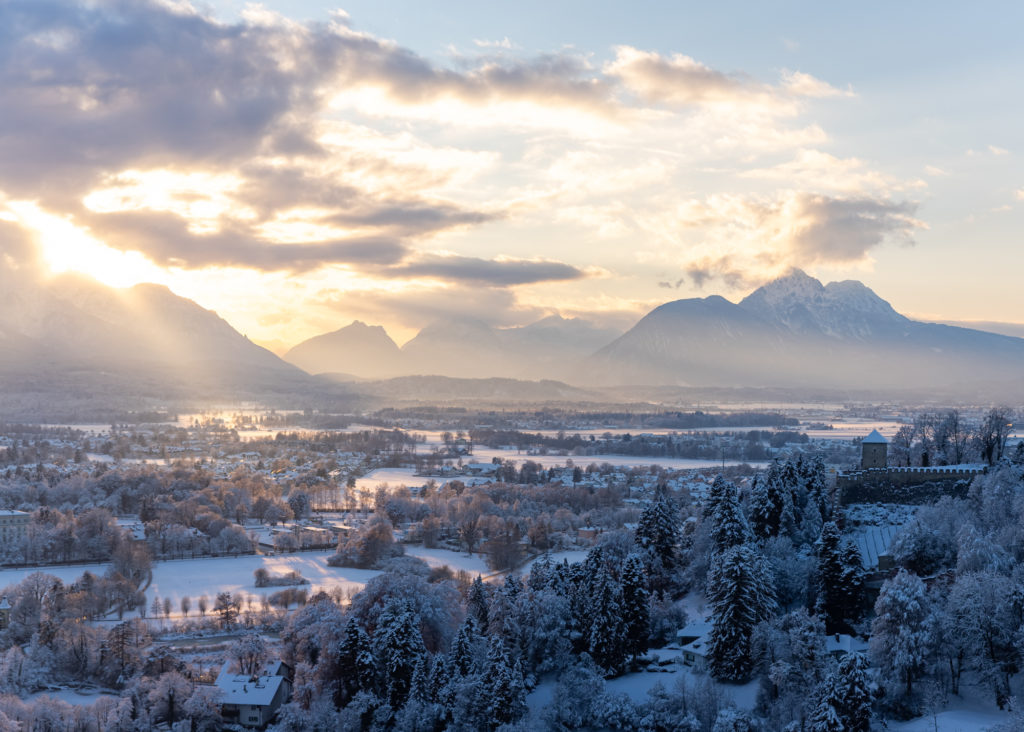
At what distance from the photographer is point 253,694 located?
108ft

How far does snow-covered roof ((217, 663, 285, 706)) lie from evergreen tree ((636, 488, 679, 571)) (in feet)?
53.2

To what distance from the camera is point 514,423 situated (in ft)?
571

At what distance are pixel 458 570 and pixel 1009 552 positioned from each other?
2893 cm

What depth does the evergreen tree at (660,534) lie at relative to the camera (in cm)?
4100

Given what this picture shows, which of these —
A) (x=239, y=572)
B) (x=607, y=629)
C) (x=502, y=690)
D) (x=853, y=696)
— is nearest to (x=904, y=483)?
(x=607, y=629)

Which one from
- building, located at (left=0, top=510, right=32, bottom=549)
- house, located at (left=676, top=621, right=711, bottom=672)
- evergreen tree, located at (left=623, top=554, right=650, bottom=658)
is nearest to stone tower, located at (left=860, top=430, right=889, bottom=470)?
house, located at (left=676, top=621, right=711, bottom=672)

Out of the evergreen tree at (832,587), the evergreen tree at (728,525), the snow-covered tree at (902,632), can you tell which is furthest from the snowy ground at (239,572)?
the snow-covered tree at (902,632)

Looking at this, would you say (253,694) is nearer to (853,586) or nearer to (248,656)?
(248,656)

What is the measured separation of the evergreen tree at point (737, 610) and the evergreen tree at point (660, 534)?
27.4 feet

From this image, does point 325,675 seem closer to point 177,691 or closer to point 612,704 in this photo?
point 177,691

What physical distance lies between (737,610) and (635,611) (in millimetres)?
3887

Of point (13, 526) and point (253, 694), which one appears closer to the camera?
point (253, 694)

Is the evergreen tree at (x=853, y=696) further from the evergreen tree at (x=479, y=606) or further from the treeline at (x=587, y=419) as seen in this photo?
the treeline at (x=587, y=419)

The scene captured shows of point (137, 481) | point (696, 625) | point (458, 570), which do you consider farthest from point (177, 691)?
point (137, 481)
